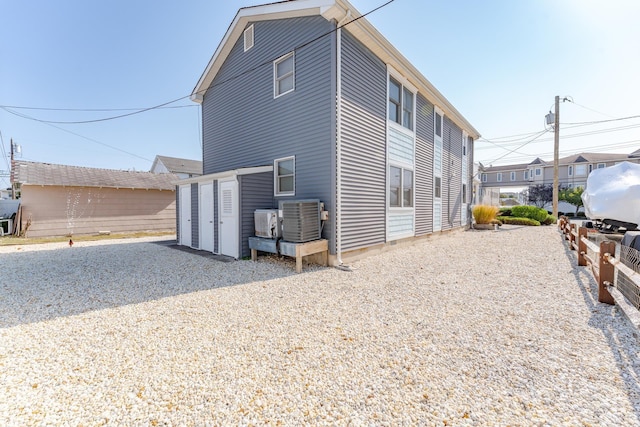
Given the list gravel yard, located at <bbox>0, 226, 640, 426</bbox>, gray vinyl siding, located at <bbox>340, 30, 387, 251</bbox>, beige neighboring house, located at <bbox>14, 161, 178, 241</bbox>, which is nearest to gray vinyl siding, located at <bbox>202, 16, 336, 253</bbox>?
gray vinyl siding, located at <bbox>340, 30, 387, 251</bbox>

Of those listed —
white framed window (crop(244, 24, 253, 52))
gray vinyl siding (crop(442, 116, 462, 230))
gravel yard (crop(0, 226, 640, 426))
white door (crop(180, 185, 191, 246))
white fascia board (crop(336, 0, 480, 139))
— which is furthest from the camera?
gray vinyl siding (crop(442, 116, 462, 230))

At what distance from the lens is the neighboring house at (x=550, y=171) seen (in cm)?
3359

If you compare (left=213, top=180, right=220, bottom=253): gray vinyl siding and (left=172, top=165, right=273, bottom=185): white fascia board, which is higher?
(left=172, top=165, right=273, bottom=185): white fascia board

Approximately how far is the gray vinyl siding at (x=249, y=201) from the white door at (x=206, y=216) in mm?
1583

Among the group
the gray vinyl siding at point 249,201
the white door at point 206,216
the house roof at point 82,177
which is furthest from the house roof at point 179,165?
the gray vinyl siding at point 249,201

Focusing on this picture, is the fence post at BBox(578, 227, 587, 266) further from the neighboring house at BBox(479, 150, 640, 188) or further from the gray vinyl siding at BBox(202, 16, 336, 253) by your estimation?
the neighboring house at BBox(479, 150, 640, 188)

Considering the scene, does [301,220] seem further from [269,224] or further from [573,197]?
[573,197]

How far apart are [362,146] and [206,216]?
5.42 m

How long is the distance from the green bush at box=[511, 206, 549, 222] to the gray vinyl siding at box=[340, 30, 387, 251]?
16.0 meters

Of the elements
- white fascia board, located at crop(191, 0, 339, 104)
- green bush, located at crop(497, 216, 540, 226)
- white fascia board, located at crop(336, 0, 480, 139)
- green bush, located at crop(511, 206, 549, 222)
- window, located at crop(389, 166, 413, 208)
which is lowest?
green bush, located at crop(497, 216, 540, 226)

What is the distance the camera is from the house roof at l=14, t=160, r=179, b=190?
1220 cm

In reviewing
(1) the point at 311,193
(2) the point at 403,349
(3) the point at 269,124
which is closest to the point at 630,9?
(1) the point at 311,193

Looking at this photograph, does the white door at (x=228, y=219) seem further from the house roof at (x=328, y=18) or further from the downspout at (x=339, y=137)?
the house roof at (x=328, y=18)

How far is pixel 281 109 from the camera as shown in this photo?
7879mm
